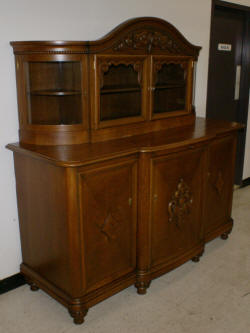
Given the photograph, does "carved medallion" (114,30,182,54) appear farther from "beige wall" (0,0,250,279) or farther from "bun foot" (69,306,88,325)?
"bun foot" (69,306,88,325)

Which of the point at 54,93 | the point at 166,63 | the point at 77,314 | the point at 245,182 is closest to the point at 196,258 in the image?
the point at 77,314

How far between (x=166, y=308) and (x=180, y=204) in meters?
0.69

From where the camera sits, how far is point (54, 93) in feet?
7.29

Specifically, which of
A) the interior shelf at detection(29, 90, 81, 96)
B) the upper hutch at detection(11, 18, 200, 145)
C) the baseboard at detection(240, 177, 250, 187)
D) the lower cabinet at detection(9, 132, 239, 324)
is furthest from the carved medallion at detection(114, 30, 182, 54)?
the baseboard at detection(240, 177, 250, 187)

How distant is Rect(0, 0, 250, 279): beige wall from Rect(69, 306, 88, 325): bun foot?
0.60 m

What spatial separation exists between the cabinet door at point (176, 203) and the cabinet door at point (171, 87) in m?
0.45

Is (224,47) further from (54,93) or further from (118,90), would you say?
(54,93)

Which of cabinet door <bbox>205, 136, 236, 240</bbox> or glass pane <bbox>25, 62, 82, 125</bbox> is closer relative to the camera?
glass pane <bbox>25, 62, 82, 125</bbox>

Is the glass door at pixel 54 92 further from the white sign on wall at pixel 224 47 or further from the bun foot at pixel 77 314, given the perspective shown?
the white sign on wall at pixel 224 47

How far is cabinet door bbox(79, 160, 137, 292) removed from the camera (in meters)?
2.09

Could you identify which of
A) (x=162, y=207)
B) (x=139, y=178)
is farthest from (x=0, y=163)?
(x=162, y=207)

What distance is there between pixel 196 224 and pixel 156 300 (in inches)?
26.1

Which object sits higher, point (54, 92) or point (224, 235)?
point (54, 92)

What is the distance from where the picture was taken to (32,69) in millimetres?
2244
